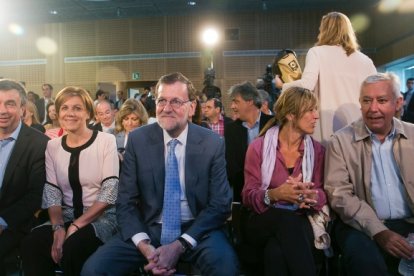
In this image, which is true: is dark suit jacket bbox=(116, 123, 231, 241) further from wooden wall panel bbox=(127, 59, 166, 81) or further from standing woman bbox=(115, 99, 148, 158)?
wooden wall panel bbox=(127, 59, 166, 81)

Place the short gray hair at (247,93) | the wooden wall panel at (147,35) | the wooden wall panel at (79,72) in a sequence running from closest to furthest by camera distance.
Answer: the short gray hair at (247,93) → the wooden wall panel at (147,35) → the wooden wall panel at (79,72)

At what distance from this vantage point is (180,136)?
6.85ft

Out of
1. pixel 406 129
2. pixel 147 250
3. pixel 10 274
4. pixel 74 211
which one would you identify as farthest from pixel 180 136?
pixel 10 274

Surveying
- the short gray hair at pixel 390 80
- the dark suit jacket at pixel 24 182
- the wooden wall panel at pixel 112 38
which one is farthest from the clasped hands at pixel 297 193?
the wooden wall panel at pixel 112 38

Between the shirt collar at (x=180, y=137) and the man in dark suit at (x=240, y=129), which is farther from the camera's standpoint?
the man in dark suit at (x=240, y=129)

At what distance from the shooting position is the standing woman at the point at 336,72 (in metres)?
2.43

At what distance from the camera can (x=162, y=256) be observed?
180 cm

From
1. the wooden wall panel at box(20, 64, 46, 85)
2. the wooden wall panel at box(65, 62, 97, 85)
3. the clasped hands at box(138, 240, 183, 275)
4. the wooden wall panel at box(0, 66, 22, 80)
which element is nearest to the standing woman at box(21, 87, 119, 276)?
the clasped hands at box(138, 240, 183, 275)

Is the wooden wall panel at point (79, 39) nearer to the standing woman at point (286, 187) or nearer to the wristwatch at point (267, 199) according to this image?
the standing woman at point (286, 187)

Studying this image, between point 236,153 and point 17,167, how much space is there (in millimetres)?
1522

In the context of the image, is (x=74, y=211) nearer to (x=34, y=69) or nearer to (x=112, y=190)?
(x=112, y=190)

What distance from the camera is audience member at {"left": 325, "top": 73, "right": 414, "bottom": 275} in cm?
192

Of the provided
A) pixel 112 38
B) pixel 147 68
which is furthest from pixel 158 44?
pixel 112 38

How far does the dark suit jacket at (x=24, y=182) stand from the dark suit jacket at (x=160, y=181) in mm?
562
